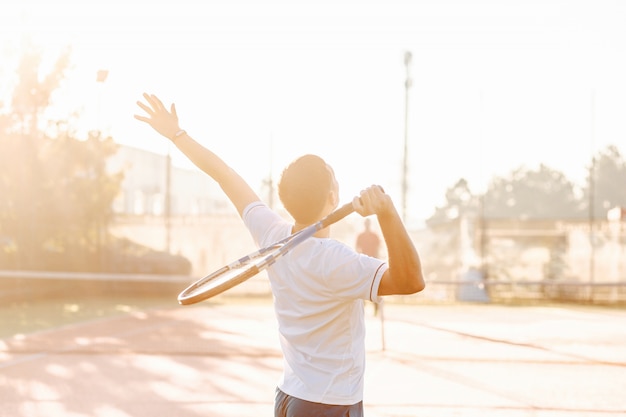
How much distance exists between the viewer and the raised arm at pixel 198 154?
349cm

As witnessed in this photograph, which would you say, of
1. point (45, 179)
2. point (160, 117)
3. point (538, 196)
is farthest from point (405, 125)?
point (538, 196)

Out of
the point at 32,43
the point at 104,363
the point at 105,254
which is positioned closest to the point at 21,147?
the point at 32,43

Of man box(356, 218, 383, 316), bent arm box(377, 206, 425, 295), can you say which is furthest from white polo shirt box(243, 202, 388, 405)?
man box(356, 218, 383, 316)

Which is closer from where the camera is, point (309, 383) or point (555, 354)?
point (309, 383)

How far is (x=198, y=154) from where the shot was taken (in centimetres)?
357

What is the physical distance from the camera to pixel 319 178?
9.87 feet

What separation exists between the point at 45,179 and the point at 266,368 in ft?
42.1

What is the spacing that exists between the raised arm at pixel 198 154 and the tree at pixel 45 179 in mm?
17904

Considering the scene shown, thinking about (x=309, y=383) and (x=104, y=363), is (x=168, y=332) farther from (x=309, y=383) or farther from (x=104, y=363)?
(x=309, y=383)

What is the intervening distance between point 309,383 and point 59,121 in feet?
63.7

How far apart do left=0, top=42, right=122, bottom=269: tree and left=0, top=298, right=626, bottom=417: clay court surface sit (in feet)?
16.7

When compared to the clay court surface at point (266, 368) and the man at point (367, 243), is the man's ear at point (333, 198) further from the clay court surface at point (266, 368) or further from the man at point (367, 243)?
the man at point (367, 243)

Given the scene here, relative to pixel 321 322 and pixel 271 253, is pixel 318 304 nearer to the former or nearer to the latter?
pixel 321 322

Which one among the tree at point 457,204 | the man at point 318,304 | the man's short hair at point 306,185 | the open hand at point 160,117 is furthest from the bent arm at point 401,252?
the tree at point 457,204
